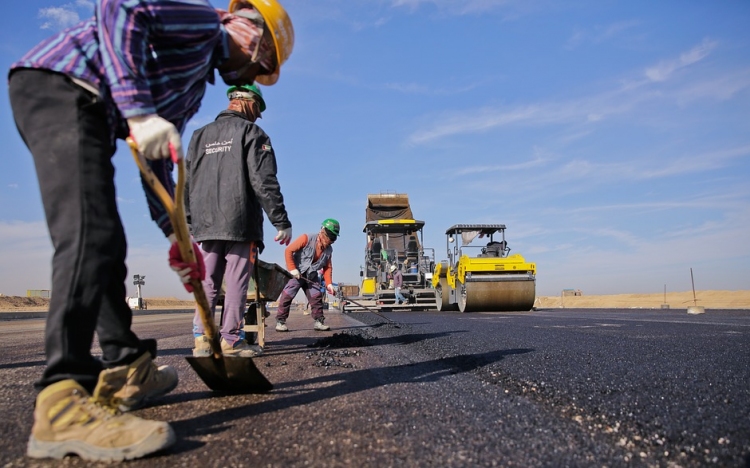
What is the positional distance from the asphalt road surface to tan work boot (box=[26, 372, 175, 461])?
3 cm

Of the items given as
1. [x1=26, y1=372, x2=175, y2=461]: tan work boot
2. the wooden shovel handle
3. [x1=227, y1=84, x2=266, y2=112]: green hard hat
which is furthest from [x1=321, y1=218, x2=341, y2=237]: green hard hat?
[x1=26, y1=372, x2=175, y2=461]: tan work boot

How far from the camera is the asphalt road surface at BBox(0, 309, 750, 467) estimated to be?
4.26ft

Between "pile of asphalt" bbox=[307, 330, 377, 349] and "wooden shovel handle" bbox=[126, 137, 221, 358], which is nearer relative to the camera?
"wooden shovel handle" bbox=[126, 137, 221, 358]

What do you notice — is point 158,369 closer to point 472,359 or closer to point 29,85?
point 29,85

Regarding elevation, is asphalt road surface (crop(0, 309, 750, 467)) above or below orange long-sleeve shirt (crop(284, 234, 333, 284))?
below

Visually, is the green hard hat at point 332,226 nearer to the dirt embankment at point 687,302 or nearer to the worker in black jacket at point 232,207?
the worker in black jacket at point 232,207

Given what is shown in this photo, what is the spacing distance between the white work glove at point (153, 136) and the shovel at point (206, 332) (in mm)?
25

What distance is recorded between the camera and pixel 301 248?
21.6ft

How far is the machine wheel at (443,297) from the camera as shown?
15.0 meters

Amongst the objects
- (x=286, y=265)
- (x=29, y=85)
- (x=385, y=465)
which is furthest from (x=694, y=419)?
(x=286, y=265)

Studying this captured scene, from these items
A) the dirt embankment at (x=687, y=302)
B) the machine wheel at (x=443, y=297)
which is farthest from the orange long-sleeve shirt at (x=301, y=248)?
the dirt embankment at (x=687, y=302)

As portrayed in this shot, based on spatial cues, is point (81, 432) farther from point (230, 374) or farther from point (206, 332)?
point (230, 374)

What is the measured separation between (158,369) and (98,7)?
1.33 m

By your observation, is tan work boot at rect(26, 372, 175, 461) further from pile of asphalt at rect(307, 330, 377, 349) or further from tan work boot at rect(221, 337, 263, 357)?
pile of asphalt at rect(307, 330, 377, 349)
